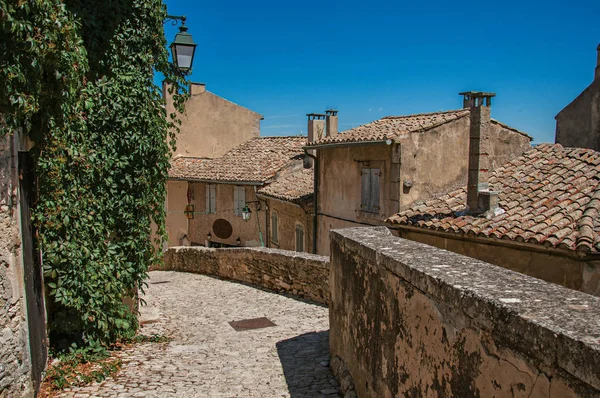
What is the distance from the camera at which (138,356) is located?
23.7 feet

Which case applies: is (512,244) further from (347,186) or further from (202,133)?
(202,133)

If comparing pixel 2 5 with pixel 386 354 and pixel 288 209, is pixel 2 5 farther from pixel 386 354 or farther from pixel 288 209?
pixel 288 209

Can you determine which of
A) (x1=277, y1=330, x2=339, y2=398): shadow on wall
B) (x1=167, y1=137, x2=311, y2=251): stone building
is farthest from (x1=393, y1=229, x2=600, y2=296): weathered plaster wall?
(x1=167, y1=137, x2=311, y2=251): stone building

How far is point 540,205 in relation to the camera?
32.0 feet

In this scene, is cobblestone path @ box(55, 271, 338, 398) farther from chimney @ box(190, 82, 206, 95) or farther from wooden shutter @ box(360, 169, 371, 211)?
chimney @ box(190, 82, 206, 95)

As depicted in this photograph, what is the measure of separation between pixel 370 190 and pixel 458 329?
11581mm

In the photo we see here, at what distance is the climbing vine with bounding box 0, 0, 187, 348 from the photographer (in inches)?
225

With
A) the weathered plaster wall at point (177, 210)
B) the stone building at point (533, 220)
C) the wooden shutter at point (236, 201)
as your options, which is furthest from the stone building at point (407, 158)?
the weathered plaster wall at point (177, 210)

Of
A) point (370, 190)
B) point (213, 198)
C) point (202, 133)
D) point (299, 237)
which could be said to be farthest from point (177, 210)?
point (370, 190)

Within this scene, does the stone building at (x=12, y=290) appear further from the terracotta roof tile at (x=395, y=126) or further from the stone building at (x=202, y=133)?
the stone building at (x=202, y=133)

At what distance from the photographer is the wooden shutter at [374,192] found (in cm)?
1404

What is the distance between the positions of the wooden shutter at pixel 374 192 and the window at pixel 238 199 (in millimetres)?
8352

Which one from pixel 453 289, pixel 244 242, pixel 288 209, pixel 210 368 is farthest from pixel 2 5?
pixel 244 242

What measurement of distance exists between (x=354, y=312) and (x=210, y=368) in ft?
8.41
